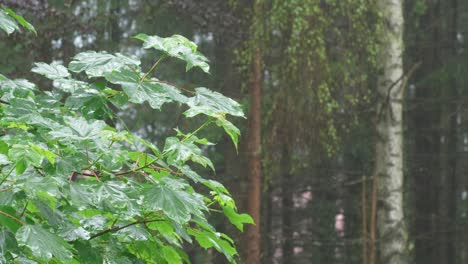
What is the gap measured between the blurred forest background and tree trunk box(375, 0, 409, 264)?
26 millimetres

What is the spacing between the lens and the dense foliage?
1.89 metres

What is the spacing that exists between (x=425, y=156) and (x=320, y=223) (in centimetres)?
226

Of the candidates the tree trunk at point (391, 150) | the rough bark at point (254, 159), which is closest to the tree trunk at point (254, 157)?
the rough bark at point (254, 159)

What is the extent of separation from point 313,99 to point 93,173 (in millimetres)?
7731

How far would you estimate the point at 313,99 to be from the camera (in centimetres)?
966

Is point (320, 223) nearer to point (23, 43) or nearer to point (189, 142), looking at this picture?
point (23, 43)

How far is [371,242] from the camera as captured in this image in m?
9.36

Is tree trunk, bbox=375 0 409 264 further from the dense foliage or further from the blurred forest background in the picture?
the dense foliage

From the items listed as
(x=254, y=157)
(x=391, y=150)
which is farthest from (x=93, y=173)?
(x=254, y=157)

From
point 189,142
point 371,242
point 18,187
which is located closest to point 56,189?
point 18,187

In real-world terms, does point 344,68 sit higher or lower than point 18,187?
higher

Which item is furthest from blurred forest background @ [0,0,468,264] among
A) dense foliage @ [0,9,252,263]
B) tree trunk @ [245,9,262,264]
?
dense foliage @ [0,9,252,263]

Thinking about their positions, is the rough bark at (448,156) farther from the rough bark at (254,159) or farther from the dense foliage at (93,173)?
the dense foliage at (93,173)

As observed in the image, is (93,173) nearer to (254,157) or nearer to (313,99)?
(313,99)
